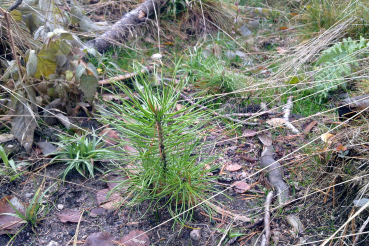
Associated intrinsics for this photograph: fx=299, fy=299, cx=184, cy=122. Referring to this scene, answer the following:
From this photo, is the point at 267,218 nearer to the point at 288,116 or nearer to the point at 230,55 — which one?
the point at 288,116

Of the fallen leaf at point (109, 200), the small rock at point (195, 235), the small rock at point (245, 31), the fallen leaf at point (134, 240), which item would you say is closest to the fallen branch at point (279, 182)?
the small rock at point (195, 235)

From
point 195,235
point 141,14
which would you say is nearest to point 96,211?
point 195,235

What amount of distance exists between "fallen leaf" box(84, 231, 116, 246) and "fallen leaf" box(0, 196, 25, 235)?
383 mm

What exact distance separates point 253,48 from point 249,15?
3.49 feet

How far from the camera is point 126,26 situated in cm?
336

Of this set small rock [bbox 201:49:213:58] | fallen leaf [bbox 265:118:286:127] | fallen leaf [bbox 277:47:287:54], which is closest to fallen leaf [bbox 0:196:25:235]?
fallen leaf [bbox 265:118:286:127]

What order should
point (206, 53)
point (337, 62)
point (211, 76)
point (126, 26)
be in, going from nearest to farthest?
point (337, 62)
point (211, 76)
point (206, 53)
point (126, 26)

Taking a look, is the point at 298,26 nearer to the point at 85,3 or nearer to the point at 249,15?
the point at 249,15

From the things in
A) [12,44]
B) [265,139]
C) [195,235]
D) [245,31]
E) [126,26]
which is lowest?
[195,235]

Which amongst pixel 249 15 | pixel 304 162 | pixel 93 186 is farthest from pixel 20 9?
pixel 249 15

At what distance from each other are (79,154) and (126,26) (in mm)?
1939

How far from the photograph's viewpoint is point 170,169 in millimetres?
1509

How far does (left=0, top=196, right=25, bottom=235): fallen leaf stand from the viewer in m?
1.52

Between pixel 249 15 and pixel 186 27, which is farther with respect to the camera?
pixel 249 15
